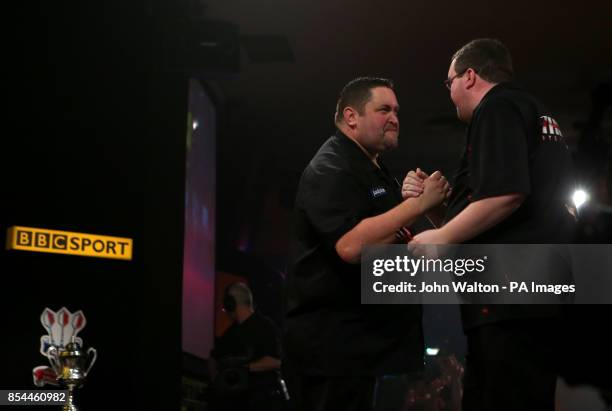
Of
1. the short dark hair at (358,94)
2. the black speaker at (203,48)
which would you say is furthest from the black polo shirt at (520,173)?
the black speaker at (203,48)

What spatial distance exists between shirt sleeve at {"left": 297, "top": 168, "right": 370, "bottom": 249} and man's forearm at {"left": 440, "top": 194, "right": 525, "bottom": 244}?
375mm

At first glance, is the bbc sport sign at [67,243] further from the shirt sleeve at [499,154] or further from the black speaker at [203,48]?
the shirt sleeve at [499,154]

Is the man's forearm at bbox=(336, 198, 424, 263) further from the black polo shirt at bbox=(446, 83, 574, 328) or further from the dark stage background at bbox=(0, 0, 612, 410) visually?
the dark stage background at bbox=(0, 0, 612, 410)

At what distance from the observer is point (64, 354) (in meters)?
4.70

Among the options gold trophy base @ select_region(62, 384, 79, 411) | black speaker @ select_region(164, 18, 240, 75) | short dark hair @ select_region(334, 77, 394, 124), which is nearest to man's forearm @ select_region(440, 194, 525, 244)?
short dark hair @ select_region(334, 77, 394, 124)

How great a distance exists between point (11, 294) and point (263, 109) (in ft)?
16.7

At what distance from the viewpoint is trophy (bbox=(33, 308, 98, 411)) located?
462cm

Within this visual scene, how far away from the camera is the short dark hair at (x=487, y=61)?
7.73 ft

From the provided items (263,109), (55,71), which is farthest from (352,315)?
(263,109)

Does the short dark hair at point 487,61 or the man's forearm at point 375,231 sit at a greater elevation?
the short dark hair at point 487,61

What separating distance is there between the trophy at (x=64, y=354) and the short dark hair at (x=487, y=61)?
3.19 m

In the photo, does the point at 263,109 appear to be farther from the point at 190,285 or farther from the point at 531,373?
the point at 531,373

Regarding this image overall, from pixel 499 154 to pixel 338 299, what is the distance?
69 cm

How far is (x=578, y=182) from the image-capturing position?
9.70 metres
